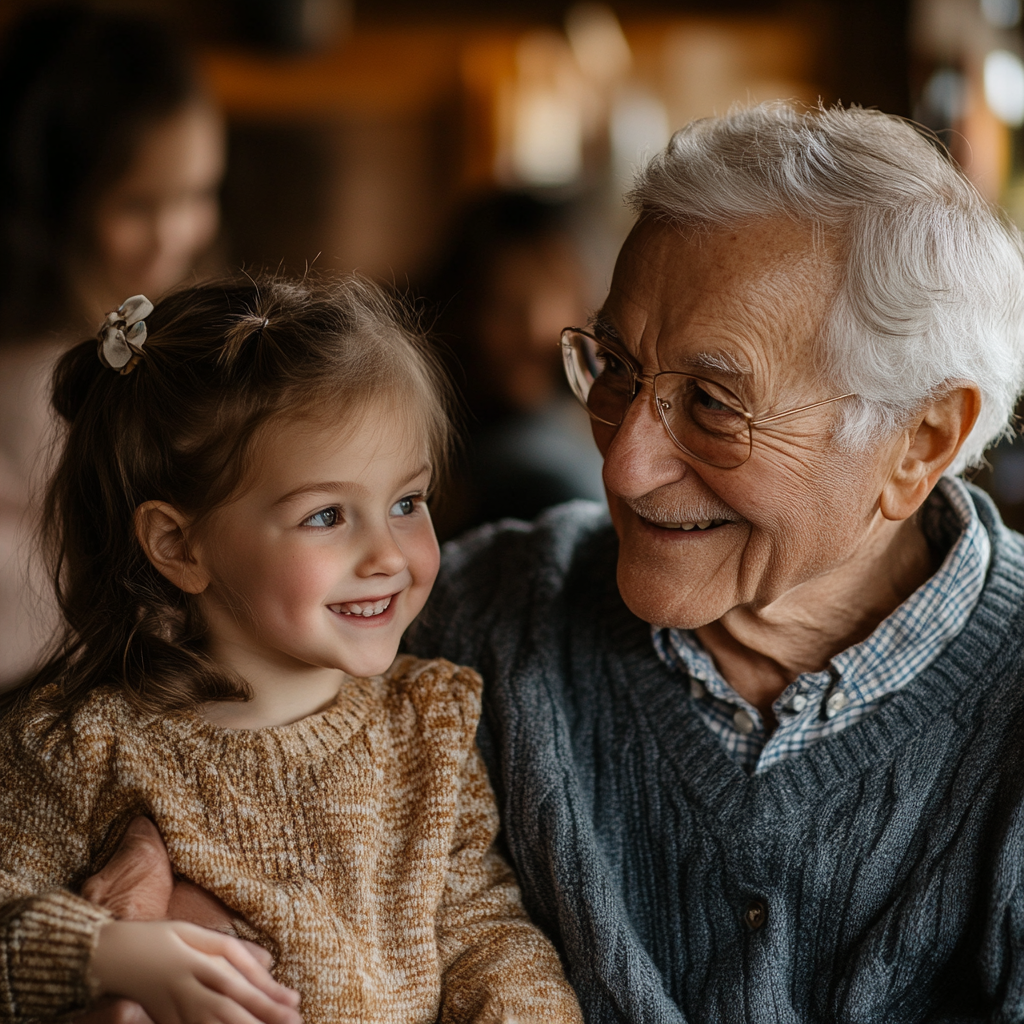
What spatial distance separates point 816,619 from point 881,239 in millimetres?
510

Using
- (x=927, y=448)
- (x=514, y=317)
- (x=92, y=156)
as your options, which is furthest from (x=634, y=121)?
(x=927, y=448)

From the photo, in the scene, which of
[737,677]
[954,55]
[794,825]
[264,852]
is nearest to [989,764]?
[794,825]

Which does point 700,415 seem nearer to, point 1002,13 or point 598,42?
point 1002,13

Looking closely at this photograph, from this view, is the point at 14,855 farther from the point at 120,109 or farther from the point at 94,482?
the point at 120,109

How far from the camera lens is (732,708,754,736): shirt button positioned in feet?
5.00

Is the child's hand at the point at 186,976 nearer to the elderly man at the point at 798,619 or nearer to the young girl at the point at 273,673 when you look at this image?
the young girl at the point at 273,673

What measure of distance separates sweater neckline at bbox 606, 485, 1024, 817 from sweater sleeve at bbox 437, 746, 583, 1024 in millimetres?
261

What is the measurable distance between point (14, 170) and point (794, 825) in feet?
6.80

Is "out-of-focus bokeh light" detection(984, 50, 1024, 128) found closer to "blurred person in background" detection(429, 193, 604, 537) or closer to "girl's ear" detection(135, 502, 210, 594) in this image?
"blurred person in background" detection(429, 193, 604, 537)

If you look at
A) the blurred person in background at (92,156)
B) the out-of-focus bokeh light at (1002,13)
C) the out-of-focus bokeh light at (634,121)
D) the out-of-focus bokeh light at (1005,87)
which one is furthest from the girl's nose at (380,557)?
the out-of-focus bokeh light at (634,121)

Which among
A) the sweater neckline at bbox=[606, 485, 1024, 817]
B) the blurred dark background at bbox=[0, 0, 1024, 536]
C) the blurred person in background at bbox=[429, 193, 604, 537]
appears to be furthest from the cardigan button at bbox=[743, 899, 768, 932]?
the blurred dark background at bbox=[0, 0, 1024, 536]

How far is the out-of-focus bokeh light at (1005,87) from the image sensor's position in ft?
10.8

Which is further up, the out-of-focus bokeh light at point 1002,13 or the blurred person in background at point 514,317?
the out-of-focus bokeh light at point 1002,13

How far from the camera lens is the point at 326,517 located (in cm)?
136
